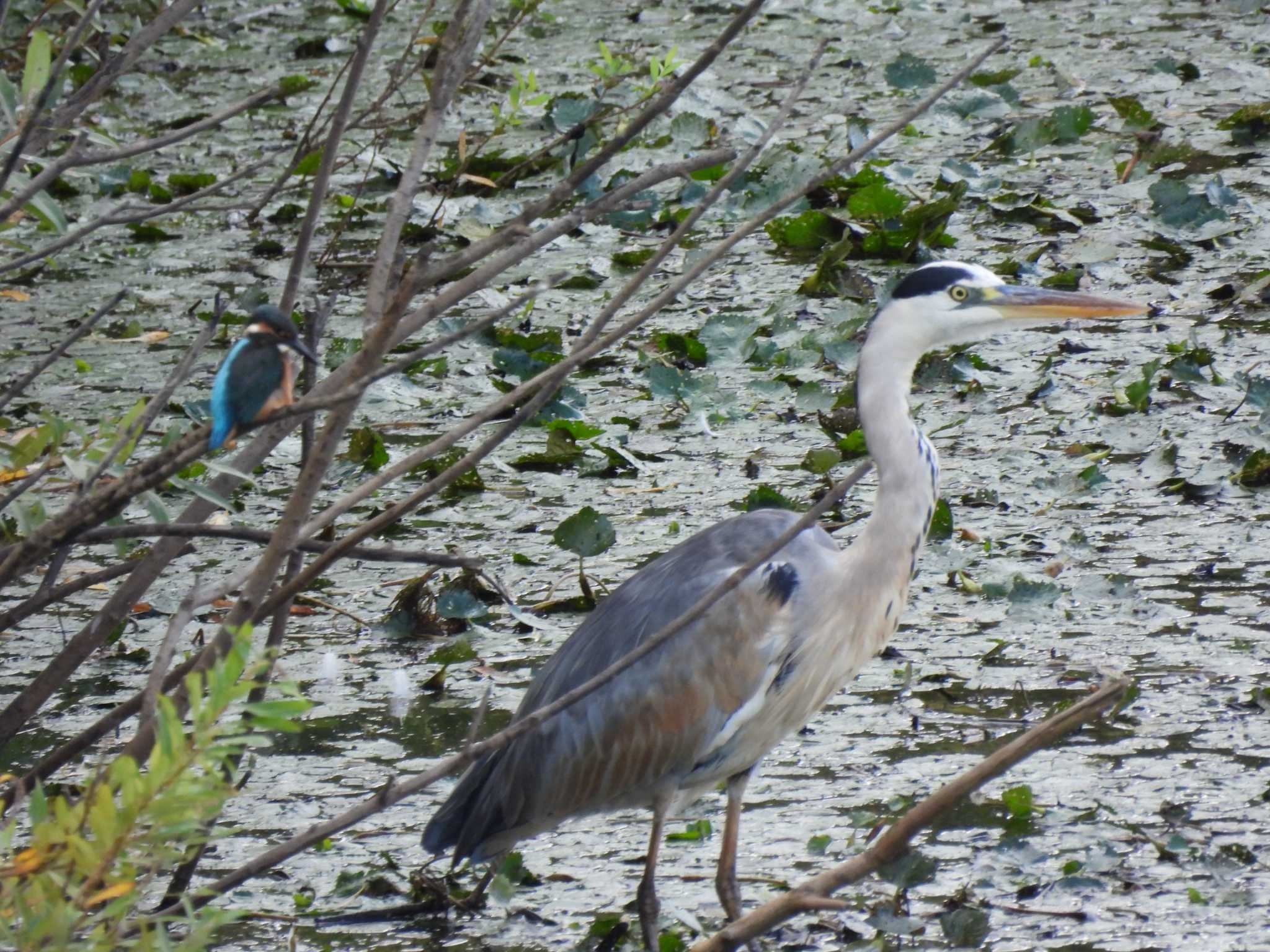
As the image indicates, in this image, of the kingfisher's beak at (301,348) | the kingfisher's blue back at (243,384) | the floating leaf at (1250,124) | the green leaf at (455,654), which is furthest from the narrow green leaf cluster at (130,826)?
the floating leaf at (1250,124)

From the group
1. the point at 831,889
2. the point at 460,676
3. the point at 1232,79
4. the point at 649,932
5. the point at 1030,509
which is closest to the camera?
the point at 831,889

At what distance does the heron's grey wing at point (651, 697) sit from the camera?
353cm

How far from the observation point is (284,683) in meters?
1.86

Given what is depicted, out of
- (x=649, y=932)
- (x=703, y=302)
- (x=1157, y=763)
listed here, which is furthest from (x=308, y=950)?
(x=703, y=302)

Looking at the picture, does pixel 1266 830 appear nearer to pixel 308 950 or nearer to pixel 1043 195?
pixel 308 950

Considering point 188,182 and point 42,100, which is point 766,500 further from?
point 188,182

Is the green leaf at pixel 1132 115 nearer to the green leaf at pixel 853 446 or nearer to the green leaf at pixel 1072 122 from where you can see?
the green leaf at pixel 1072 122

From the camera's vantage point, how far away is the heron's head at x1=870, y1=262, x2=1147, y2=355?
A: 3652mm

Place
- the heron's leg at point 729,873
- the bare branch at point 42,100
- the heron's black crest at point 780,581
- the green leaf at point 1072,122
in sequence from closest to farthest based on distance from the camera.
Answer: the bare branch at point 42,100, the heron's leg at point 729,873, the heron's black crest at point 780,581, the green leaf at point 1072,122

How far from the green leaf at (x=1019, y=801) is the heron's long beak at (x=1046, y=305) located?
0.96 metres

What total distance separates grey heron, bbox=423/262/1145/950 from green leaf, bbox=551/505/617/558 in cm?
88

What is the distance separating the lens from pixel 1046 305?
3723 mm

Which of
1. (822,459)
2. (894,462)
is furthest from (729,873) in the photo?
(822,459)

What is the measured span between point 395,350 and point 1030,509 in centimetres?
232
